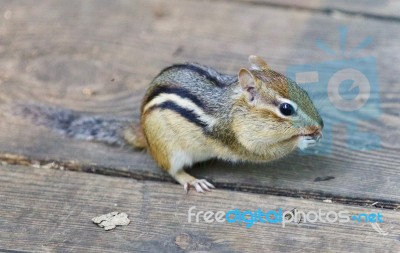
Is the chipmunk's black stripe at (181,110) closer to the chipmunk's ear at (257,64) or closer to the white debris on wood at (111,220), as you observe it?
the chipmunk's ear at (257,64)

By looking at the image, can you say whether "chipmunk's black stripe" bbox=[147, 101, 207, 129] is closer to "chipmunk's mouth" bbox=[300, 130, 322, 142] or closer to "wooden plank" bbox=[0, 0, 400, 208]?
"wooden plank" bbox=[0, 0, 400, 208]

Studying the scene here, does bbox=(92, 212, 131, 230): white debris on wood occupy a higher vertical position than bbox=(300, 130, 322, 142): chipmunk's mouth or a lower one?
lower

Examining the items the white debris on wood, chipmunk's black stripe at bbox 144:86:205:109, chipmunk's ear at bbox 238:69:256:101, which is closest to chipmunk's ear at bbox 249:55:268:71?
chipmunk's ear at bbox 238:69:256:101

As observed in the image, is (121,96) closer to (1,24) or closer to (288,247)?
(1,24)

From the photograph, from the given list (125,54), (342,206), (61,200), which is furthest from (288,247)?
(125,54)

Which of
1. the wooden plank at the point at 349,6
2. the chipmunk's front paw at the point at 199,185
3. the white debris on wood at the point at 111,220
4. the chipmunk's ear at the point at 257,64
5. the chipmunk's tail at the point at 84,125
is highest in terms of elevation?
the wooden plank at the point at 349,6

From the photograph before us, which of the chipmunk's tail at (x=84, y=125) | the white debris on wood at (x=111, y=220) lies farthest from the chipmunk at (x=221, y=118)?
the white debris on wood at (x=111, y=220)
